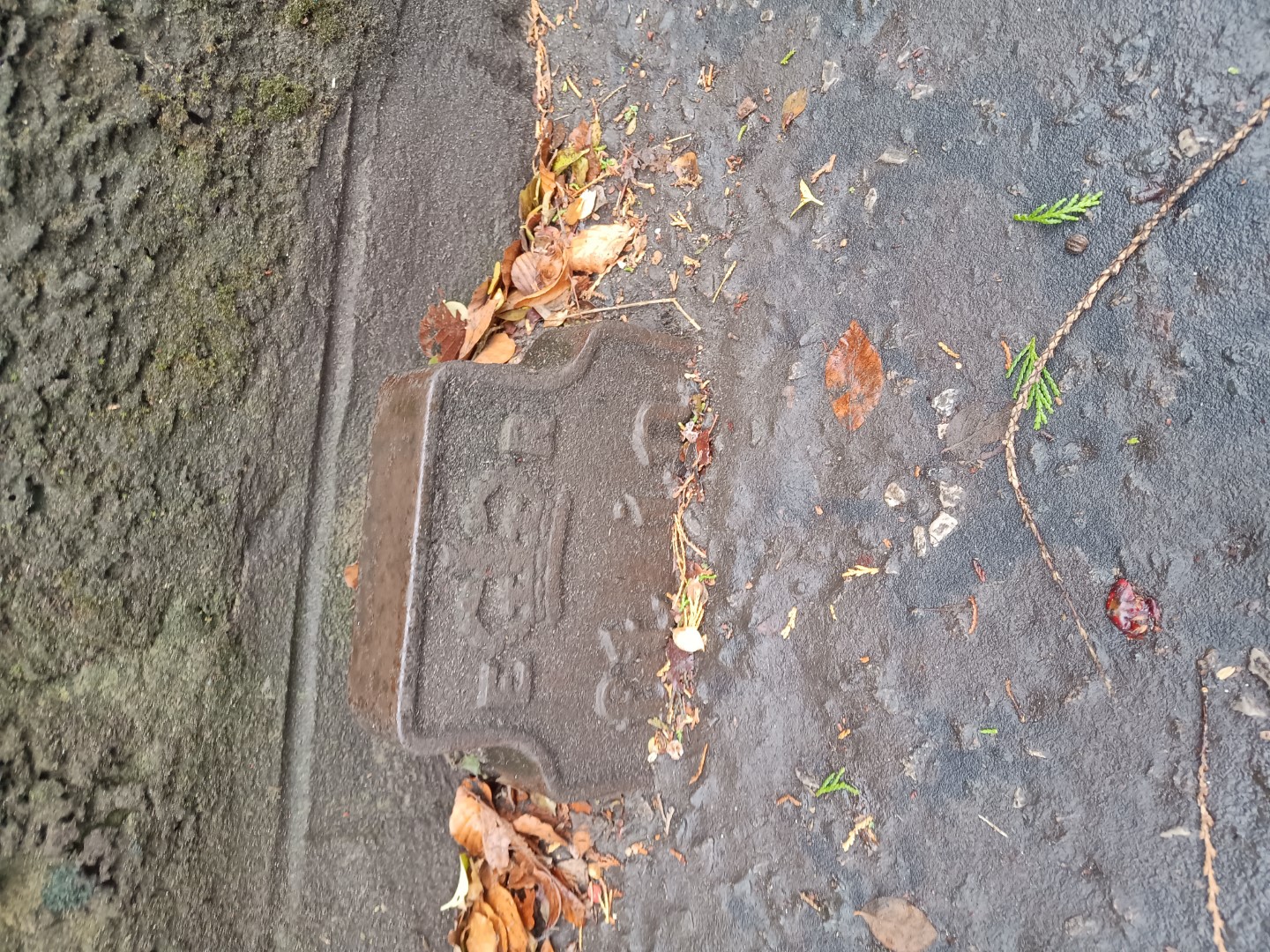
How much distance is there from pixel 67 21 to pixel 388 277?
80 cm

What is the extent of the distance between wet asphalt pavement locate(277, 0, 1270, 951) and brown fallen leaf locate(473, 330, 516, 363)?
0.54 feet

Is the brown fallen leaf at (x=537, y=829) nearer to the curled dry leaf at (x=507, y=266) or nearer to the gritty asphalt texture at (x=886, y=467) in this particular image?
the gritty asphalt texture at (x=886, y=467)

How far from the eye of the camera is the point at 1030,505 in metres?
1.70

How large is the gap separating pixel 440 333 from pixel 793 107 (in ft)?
3.37

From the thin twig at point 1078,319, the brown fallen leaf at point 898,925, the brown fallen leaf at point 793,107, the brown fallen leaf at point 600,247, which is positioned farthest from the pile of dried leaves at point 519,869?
the brown fallen leaf at point 793,107

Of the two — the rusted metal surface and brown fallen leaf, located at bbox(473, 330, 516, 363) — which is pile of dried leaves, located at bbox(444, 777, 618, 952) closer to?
the rusted metal surface

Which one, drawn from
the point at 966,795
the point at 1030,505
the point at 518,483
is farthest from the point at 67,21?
the point at 966,795

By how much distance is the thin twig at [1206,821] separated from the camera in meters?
1.44

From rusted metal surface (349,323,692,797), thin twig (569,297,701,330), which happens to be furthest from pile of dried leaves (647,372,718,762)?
thin twig (569,297,701,330)

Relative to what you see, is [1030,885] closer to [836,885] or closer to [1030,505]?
[836,885]

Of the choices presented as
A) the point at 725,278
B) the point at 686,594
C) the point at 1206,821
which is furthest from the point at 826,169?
the point at 1206,821

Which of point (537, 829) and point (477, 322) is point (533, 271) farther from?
point (537, 829)

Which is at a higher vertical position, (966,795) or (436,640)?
(436,640)

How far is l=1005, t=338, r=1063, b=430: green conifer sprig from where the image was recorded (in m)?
1.69
